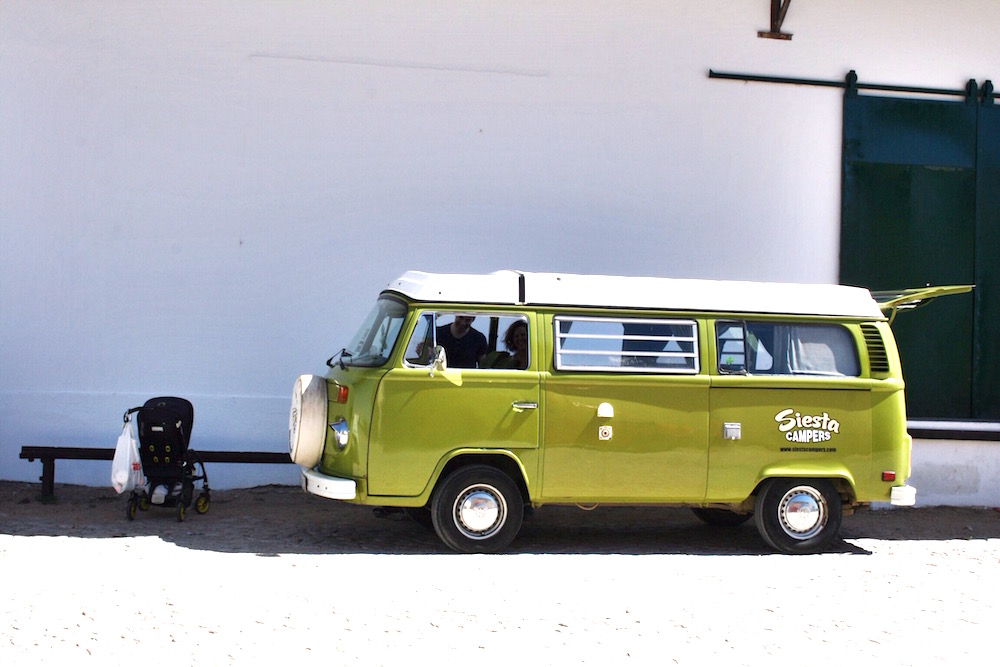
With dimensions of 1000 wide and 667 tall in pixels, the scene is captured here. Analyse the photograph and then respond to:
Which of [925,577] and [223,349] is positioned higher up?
[223,349]

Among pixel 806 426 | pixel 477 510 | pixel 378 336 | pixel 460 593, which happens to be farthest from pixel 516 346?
pixel 806 426

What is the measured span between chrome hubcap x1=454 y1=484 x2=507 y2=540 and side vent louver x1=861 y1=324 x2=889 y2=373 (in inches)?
127

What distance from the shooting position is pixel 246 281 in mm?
10539

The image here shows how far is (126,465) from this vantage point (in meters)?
8.77

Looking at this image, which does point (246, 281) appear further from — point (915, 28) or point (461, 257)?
point (915, 28)

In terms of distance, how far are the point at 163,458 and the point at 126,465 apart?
323 mm

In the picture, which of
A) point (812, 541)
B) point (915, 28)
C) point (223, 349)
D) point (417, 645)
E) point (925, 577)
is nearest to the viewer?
point (417, 645)

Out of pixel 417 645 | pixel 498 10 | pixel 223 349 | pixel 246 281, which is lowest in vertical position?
pixel 417 645

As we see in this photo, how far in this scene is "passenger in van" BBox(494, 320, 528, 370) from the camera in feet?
26.9

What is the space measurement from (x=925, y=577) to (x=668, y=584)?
210cm

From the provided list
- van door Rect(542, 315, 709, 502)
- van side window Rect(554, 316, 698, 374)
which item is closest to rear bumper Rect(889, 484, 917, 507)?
van door Rect(542, 315, 709, 502)

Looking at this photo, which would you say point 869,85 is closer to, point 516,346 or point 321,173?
point 516,346

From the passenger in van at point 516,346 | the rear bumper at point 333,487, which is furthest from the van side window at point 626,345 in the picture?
the rear bumper at point 333,487

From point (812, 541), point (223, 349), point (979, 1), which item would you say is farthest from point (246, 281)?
point (979, 1)
